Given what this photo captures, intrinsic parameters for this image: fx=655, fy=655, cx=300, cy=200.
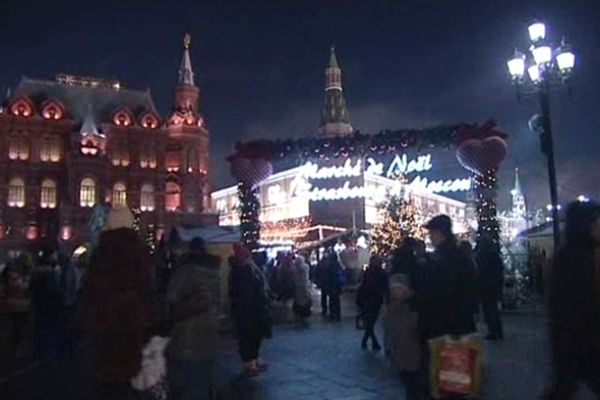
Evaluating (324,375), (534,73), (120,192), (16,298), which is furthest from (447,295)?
(120,192)

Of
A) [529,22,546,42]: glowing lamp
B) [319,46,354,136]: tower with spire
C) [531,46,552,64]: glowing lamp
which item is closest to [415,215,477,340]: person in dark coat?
[531,46,552,64]: glowing lamp

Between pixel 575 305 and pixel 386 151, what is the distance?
605 inches

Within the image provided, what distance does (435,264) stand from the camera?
5023 mm

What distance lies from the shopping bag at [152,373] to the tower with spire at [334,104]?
7394 cm

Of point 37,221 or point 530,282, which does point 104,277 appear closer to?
point 530,282

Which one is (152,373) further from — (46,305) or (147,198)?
(147,198)

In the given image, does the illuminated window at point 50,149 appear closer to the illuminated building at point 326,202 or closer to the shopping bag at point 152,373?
the illuminated building at point 326,202

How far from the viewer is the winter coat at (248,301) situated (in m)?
9.26

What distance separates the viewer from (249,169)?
20281 mm

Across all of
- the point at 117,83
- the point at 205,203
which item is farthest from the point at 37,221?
the point at 117,83

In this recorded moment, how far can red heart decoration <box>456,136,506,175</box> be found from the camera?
17203 millimetres

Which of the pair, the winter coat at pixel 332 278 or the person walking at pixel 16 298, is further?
the winter coat at pixel 332 278

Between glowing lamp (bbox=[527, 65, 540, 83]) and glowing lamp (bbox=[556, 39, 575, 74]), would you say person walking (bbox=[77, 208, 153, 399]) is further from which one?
glowing lamp (bbox=[556, 39, 575, 74])

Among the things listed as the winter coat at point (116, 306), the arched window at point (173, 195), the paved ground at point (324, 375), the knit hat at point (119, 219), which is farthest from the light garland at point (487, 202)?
the arched window at point (173, 195)
